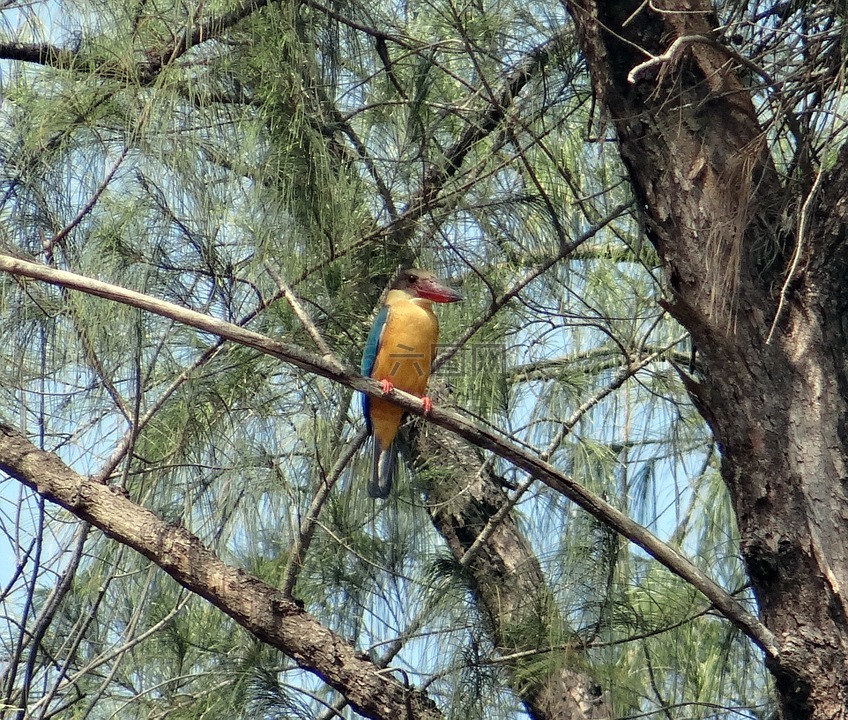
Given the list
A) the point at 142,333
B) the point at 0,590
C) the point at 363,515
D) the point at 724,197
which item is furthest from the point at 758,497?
the point at 0,590

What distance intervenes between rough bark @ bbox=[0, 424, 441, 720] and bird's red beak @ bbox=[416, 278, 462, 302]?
108 cm

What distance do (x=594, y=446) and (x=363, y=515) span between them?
0.71 m

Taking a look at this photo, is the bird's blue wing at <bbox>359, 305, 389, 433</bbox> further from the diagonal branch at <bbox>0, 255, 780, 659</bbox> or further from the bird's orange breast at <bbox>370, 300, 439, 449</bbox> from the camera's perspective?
the diagonal branch at <bbox>0, 255, 780, 659</bbox>

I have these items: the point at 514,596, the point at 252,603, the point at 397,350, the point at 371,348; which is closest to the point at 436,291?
the point at 371,348

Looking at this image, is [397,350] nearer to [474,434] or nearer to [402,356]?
[402,356]

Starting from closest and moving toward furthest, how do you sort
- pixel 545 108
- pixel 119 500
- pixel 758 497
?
pixel 758 497 → pixel 119 500 → pixel 545 108

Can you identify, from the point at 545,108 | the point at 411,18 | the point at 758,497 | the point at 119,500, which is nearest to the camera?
the point at 758,497

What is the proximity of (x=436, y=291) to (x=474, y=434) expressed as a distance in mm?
903

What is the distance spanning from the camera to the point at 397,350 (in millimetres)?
3473

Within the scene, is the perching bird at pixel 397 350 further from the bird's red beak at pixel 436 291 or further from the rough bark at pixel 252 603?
the rough bark at pixel 252 603

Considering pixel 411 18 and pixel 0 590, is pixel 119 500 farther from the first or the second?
pixel 411 18

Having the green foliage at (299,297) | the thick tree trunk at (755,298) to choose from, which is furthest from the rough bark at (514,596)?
the thick tree trunk at (755,298)

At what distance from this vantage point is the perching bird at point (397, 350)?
3.07 metres

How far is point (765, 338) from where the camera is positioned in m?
2.14
